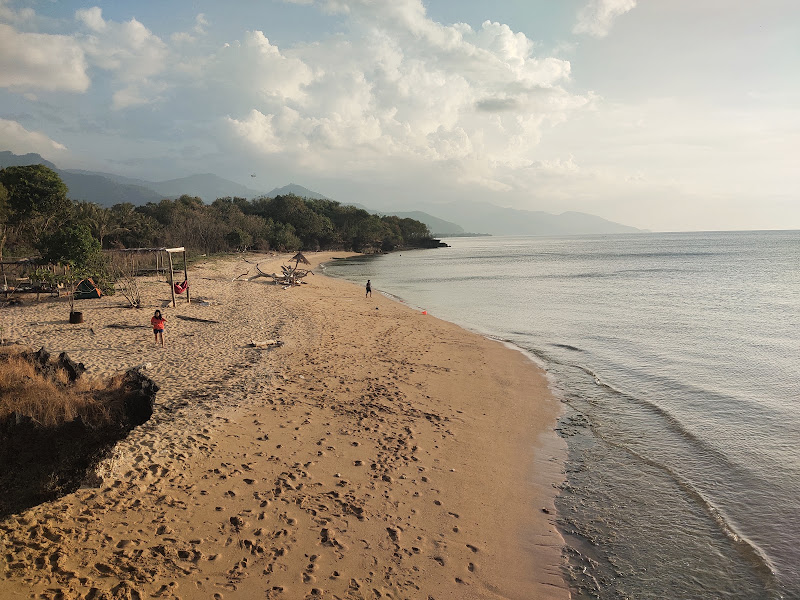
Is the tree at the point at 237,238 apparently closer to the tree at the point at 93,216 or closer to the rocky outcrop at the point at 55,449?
the tree at the point at 93,216

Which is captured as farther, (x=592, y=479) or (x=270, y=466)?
(x=592, y=479)

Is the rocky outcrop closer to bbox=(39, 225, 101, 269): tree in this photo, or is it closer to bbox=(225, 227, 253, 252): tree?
bbox=(39, 225, 101, 269): tree

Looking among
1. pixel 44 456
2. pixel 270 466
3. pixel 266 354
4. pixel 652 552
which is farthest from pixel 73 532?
pixel 266 354

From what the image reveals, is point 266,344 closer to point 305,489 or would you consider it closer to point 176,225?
point 305,489

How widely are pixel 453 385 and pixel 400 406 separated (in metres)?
2.56

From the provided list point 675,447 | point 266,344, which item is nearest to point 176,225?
point 266,344

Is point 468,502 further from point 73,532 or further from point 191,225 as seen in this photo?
point 191,225

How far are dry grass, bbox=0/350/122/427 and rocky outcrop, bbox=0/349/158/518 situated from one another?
0.08 meters

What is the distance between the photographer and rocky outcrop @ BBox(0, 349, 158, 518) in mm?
5219

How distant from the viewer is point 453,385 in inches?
495

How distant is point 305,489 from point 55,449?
3172mm

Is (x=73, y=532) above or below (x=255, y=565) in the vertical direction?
above

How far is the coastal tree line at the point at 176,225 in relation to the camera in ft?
110

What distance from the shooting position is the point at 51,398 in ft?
18.6
